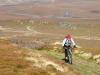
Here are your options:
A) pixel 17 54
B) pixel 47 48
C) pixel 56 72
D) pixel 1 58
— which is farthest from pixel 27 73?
pixel 47 48

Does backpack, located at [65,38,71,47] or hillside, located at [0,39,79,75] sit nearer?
→ hillside, located at [0,39,79,75]

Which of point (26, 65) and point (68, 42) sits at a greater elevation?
point (68, 42)

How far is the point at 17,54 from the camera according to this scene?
16.6m

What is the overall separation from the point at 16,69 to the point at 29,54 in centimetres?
Answer: 410

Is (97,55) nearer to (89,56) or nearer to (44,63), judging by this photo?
(89,56)

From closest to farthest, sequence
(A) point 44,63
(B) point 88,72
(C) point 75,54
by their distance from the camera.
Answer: (A) point 44,63 < (B) point 88,72 < (C) point 75,54

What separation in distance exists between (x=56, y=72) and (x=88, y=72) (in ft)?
11.7

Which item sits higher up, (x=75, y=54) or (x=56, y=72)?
(x=56, y=72)

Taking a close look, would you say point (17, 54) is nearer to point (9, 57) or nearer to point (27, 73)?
point (9, 57)

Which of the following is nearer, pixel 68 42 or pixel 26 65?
pixel 26 65

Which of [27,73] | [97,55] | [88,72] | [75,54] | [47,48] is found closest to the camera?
[27,73]

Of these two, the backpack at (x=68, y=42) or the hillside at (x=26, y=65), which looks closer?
the hillside at (x=26, y=65)

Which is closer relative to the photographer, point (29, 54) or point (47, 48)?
point (29, 54)

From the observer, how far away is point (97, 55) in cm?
2367
